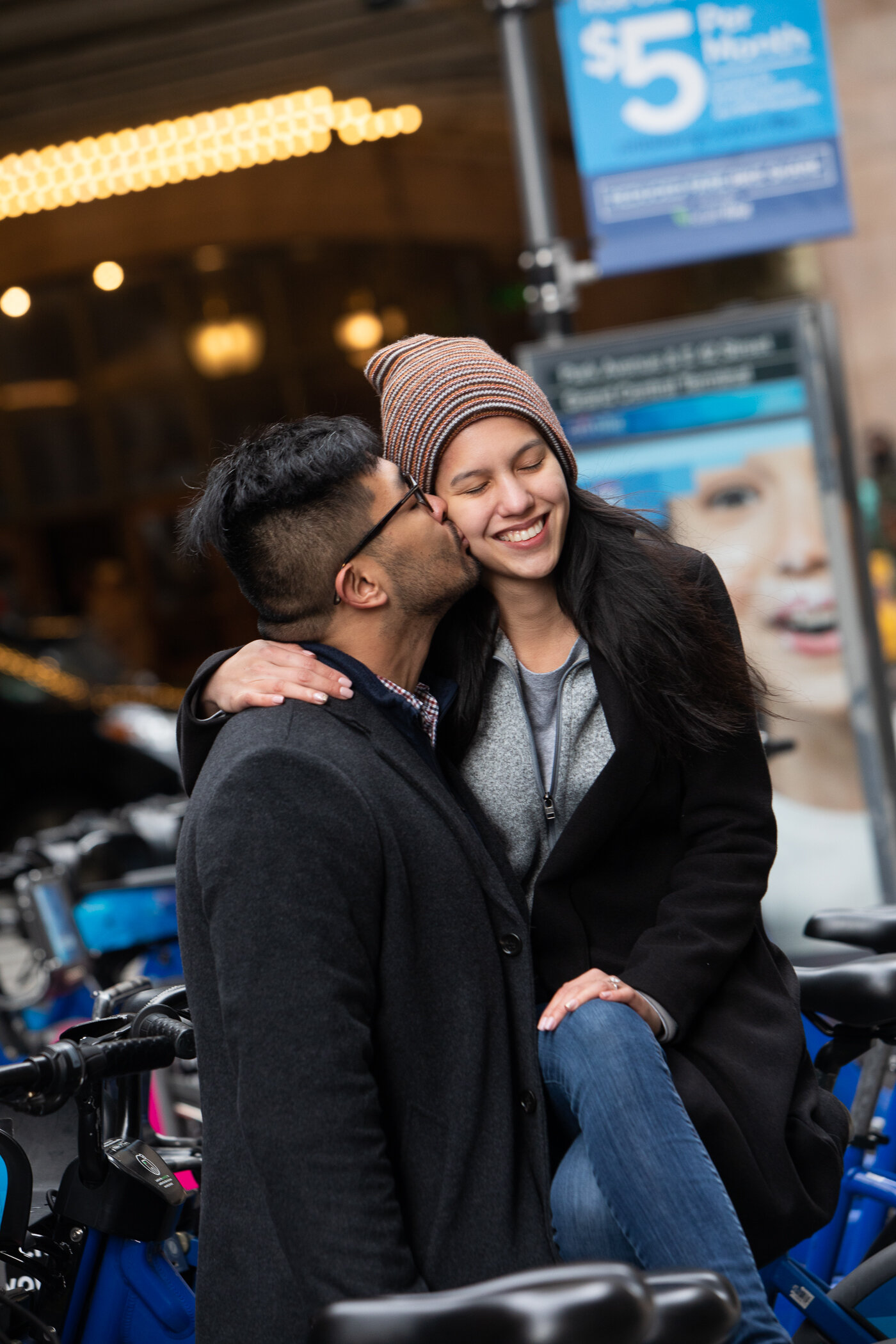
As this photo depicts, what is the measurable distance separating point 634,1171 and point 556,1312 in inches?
21.8

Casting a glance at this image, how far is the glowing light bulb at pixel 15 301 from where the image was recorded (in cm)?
1602

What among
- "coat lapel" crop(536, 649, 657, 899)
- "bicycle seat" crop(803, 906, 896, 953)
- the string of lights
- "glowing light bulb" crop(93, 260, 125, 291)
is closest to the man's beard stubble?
"coat lapel" crop(536, 649, 657, 899)

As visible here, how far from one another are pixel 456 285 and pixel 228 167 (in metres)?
3.06

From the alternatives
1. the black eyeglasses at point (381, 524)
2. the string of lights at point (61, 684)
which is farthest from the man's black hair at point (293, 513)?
the string of lights at point (61, 684)

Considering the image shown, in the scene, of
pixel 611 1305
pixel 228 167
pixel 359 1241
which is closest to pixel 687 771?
pixel 359 1241

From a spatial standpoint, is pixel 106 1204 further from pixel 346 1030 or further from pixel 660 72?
pixel 660 72

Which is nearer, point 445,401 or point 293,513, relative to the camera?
point 293,513

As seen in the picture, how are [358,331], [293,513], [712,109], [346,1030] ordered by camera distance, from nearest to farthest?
[346,1030] → [293,513] → [712,109] → [358,331]

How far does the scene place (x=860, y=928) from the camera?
2.94 m

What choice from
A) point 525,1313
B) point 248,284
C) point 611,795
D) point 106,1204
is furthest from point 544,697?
point 248,284

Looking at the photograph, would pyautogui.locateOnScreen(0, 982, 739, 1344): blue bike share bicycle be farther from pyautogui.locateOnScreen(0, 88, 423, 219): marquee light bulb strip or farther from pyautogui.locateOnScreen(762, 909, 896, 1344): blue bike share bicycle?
pyautogui.locateOnScreen(0, 88, 423, 219): marquee light bulb strip

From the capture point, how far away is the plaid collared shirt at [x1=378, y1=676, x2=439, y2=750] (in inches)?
82.0

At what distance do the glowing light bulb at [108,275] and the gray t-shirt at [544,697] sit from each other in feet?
49.0

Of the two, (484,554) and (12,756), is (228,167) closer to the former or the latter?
(12,756)
